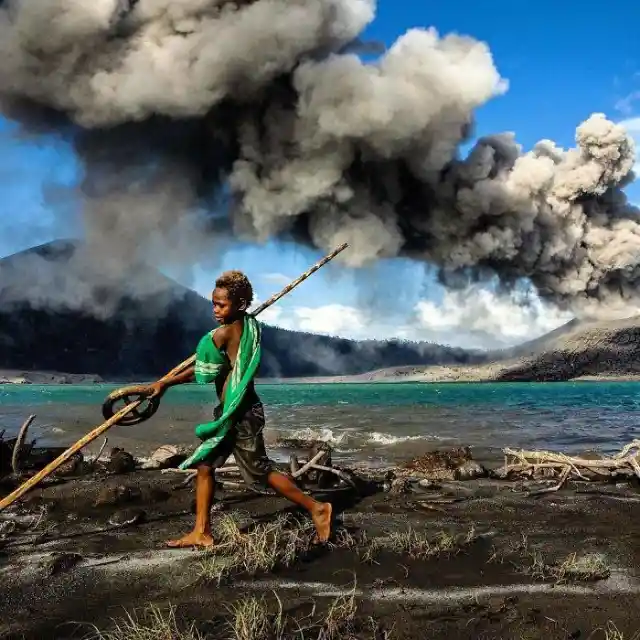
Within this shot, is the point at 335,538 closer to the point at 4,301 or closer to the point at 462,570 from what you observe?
the point at 462,570

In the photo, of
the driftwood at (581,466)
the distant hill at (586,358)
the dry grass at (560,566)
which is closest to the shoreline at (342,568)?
the dry grass at (560,566)

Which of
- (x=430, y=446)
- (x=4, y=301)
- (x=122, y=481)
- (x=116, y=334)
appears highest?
(x=4, y=301)

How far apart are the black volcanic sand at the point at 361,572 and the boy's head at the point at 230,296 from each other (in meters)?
1.54

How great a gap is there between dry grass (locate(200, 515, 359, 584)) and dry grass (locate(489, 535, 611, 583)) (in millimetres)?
1000

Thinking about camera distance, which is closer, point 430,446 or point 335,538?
point 335,538

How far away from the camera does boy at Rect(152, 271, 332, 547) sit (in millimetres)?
3918

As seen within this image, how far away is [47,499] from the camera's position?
5.53 metres

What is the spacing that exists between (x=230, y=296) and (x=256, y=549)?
64.0 inches

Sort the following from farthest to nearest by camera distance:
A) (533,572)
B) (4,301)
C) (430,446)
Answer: (4,301) → (430,446) → (533,572)

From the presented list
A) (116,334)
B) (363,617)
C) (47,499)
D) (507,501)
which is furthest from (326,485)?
(116,334)

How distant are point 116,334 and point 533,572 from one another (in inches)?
7352

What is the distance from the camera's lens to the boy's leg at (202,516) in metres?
3.79

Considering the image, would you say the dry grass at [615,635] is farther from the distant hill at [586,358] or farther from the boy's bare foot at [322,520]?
the distant hill at [586,358]

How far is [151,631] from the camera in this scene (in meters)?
2.39
